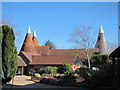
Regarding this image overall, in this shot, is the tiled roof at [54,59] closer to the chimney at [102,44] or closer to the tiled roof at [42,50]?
the tiled roof at [42,50]

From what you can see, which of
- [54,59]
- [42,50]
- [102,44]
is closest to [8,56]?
[54,59]

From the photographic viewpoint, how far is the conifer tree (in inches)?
567

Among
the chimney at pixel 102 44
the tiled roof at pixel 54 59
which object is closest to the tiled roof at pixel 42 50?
the tiled roof at pixel 54 59

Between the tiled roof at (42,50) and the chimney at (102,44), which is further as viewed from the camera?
the tiled roof at (42,50)

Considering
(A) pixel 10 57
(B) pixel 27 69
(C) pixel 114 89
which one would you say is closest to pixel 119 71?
(C) pixel 114 89

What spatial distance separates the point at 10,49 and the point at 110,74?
8850mm

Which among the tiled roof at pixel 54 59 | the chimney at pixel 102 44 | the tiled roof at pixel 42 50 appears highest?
the chimney at pixel 102 44

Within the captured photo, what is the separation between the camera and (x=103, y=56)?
41.1 meters

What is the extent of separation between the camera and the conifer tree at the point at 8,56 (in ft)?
47.2

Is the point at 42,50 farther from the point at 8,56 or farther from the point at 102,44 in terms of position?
the point at 8,56

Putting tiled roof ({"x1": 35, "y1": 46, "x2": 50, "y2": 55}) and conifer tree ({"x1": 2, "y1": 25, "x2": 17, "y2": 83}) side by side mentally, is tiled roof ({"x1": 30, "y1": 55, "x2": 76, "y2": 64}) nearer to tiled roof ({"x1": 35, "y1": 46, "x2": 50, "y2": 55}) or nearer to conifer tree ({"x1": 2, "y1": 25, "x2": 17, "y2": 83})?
tiled roof ({"x1": 35, "y1": 46, "x2": 50, "y2": 55})

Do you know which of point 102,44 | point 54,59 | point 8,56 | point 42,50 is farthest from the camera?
point 102,44

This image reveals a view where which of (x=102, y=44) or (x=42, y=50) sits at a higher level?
(x=102, y=44)

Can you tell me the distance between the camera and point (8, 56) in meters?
14.8
